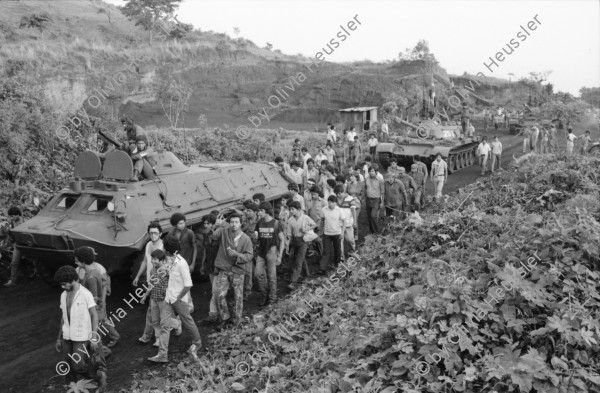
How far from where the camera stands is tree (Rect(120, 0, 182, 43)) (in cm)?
4325

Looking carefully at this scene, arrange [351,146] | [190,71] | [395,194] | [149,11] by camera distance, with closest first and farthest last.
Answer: [395,194] → [351,146] → [190,71] → [149,11]

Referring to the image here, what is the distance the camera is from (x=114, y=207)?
9.03m

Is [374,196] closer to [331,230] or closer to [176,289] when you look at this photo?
[331,230]

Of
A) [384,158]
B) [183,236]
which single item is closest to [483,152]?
[384,158]

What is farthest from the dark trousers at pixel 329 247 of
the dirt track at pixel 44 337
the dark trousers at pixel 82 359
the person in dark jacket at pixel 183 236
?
the dark trousers at pixel 82 359

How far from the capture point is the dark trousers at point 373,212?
39.6ft

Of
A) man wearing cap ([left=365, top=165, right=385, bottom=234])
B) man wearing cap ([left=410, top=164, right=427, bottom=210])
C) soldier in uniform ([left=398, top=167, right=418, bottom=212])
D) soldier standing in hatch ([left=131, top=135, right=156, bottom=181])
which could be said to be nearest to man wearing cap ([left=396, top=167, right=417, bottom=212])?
soldier in uniform ([left=398, top=167, right=418, bottom=212])

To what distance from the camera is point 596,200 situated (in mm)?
8203

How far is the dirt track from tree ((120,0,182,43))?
3679 centimetres

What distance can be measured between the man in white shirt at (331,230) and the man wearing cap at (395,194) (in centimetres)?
248

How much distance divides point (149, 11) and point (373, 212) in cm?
3730

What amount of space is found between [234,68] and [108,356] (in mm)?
33261

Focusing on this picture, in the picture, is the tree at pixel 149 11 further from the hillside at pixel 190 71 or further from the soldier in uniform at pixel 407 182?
the soldier in uniform at pixel 407 182

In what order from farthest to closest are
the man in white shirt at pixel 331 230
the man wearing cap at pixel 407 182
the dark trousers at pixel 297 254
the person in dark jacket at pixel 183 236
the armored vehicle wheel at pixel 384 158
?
the armored vehicle wheel at pixel 384 158, the man wearing cap at pixel 407 182, the man in white shirt at pixel 331 230, the dark trousers at pixel 297 254, the person in dark jacket at pixel 183 236
